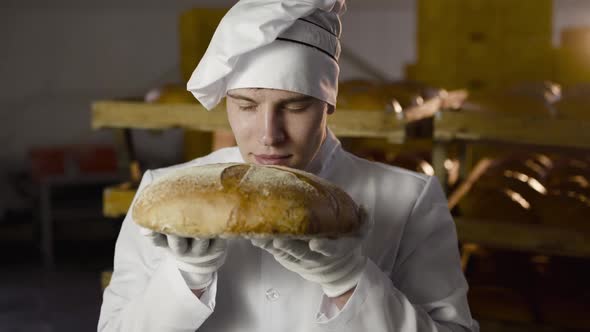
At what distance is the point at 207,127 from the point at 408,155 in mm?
1016

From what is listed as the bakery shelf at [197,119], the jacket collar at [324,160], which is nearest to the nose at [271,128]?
the jacket collar at [324,160]

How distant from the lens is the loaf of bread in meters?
1.13

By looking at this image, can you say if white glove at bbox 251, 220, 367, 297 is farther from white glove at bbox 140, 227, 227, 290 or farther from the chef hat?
the chef hat

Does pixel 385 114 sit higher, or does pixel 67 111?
pixel 385 114

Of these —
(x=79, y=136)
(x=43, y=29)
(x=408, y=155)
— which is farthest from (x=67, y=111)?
(x=408, y=155)

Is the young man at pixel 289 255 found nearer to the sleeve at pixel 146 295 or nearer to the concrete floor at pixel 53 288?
the sleeve at pixel 146 295

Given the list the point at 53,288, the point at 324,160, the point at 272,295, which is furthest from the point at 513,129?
the point at 53,288

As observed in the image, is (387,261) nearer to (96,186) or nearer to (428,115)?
(428,115)

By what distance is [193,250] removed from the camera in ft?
→ 3.90

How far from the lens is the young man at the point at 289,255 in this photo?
1260 mm

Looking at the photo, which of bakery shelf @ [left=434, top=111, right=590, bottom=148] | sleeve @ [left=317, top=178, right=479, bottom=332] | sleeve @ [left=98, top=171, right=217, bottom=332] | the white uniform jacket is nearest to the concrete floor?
bakery shelf @ [left=434, top=111, right=590, bottom=148]

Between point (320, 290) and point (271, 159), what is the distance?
0.27m

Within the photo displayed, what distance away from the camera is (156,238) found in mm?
1175

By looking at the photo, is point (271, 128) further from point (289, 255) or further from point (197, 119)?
point (197, 119)
